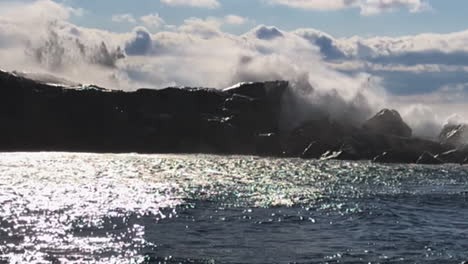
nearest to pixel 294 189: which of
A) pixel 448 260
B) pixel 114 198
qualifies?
pixel 114 198

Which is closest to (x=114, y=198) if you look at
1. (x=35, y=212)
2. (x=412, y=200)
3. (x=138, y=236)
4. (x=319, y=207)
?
(x=35, y=212)

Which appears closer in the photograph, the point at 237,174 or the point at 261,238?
the point at 261,238

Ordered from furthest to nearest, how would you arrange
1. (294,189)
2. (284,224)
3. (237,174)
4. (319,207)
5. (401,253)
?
(237,174) < (294,189) < (319,207) < (284,224) < (401,253)

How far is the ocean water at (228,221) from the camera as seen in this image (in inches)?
2889

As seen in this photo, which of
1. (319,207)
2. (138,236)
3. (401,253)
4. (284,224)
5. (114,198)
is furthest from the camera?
(114,198)

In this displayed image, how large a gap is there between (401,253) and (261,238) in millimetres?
15691

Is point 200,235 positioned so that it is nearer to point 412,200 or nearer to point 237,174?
point 412,200

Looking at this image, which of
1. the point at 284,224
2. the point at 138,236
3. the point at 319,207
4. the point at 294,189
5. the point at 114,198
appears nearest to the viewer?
the point at 138,236

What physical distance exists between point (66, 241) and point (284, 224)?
29.1 metres

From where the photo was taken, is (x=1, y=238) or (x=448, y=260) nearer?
(x=448, y=260)

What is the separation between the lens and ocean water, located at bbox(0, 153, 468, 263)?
73375 mm

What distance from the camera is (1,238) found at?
7781 centimetres

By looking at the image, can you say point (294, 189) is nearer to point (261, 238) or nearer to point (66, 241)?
point (261, 238)

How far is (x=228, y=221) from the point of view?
96.1 m
